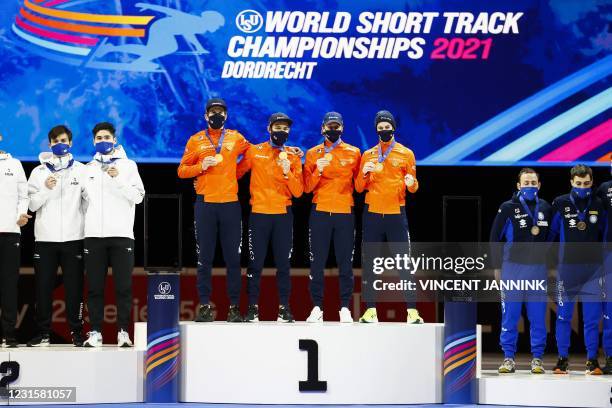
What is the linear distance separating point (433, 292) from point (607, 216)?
1440 millimetres

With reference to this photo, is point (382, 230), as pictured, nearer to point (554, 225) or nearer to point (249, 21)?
point (554, 225)

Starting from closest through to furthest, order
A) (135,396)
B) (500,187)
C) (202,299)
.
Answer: (135,396)
(202,299)
(500,187)

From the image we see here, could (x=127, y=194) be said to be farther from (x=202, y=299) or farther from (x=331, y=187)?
(x=331, y=187)

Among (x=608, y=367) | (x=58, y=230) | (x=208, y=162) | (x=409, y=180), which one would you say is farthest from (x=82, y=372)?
(x=608, y=367)

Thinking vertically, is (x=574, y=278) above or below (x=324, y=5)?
below

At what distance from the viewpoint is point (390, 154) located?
7.97 metres

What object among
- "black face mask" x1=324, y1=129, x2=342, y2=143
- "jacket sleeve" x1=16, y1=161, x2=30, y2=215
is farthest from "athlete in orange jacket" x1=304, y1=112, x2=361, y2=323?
"jacket sleeve" x1=16, y1=161, x2=30, y2=215

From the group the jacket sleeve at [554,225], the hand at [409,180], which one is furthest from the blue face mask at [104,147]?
the jacket sleeve at [554,225]

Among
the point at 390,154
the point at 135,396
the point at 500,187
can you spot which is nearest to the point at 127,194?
the point at 135,396

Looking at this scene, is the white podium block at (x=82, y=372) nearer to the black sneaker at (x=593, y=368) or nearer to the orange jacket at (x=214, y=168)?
the orange jacket at (x=214, y=168)

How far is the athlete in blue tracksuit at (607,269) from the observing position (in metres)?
7.63

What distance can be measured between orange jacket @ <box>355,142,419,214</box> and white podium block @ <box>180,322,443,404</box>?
1.05 m

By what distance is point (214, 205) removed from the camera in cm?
770

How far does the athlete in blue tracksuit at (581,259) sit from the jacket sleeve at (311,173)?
1892mm
